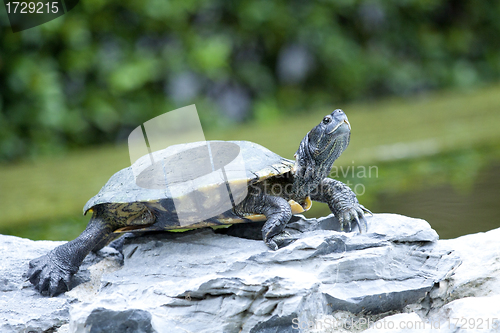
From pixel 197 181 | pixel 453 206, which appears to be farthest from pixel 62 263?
pixel 453 206

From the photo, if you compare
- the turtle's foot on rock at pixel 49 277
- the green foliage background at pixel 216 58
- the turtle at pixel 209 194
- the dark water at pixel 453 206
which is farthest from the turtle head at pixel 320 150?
the green foliage background at pixel 216 58

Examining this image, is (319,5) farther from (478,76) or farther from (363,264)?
(363,264)

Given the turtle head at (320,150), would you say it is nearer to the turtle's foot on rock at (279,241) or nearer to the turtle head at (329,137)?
the turtle head at (329,137)

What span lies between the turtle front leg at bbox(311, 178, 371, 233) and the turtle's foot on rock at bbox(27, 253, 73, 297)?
0.82 meters

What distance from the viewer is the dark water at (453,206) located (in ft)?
6.29

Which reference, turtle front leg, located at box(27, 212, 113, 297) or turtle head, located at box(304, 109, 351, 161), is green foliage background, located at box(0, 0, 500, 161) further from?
turtle head, located at box(304, 109, 351, 161)

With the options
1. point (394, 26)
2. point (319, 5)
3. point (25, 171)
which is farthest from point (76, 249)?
point (394, 26)

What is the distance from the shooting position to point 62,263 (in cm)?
150

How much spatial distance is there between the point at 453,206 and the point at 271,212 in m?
1.02

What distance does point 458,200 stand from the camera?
2186mm

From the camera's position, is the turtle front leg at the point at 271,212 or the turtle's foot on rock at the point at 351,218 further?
the turtle's foot on rock at the point at 351,218

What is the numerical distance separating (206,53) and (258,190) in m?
3.55

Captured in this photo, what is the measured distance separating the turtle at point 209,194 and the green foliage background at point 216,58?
3.02 m

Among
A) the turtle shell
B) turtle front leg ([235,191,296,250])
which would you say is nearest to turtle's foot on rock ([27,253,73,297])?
the turtle shell
